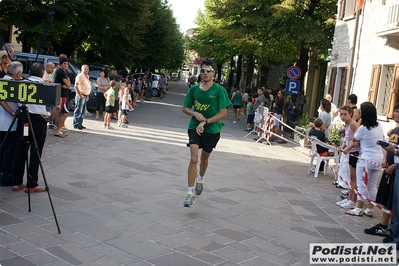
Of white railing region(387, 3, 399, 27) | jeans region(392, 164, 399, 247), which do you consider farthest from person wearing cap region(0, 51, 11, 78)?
white railing region(387, 3, 399, 27)

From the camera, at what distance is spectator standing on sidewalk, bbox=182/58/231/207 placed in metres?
7.12

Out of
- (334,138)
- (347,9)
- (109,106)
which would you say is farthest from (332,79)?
(109,106)

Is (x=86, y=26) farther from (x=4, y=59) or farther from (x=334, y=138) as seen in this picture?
(x=4, y=59)

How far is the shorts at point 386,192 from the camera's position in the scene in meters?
6.69

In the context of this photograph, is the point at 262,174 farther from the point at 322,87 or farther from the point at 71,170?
the point at 322,87

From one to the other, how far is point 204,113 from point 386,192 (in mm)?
2652

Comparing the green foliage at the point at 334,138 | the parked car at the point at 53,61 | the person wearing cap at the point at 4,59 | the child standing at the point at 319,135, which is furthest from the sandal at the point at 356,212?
the parked car at the point at 53,61

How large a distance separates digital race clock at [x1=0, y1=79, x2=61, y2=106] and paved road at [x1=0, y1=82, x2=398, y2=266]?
1.37 m

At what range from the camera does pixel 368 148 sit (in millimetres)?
7664

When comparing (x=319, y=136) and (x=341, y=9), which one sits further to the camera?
(x=341, y=9)

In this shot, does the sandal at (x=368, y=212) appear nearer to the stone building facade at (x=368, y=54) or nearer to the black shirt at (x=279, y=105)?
A: the stone building facade at (x=368, y=54)

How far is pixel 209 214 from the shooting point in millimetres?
6938

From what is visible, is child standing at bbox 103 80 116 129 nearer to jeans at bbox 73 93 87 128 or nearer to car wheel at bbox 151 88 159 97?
jeans at bbox 73 93 87 128

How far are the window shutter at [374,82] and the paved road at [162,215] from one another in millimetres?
4515
